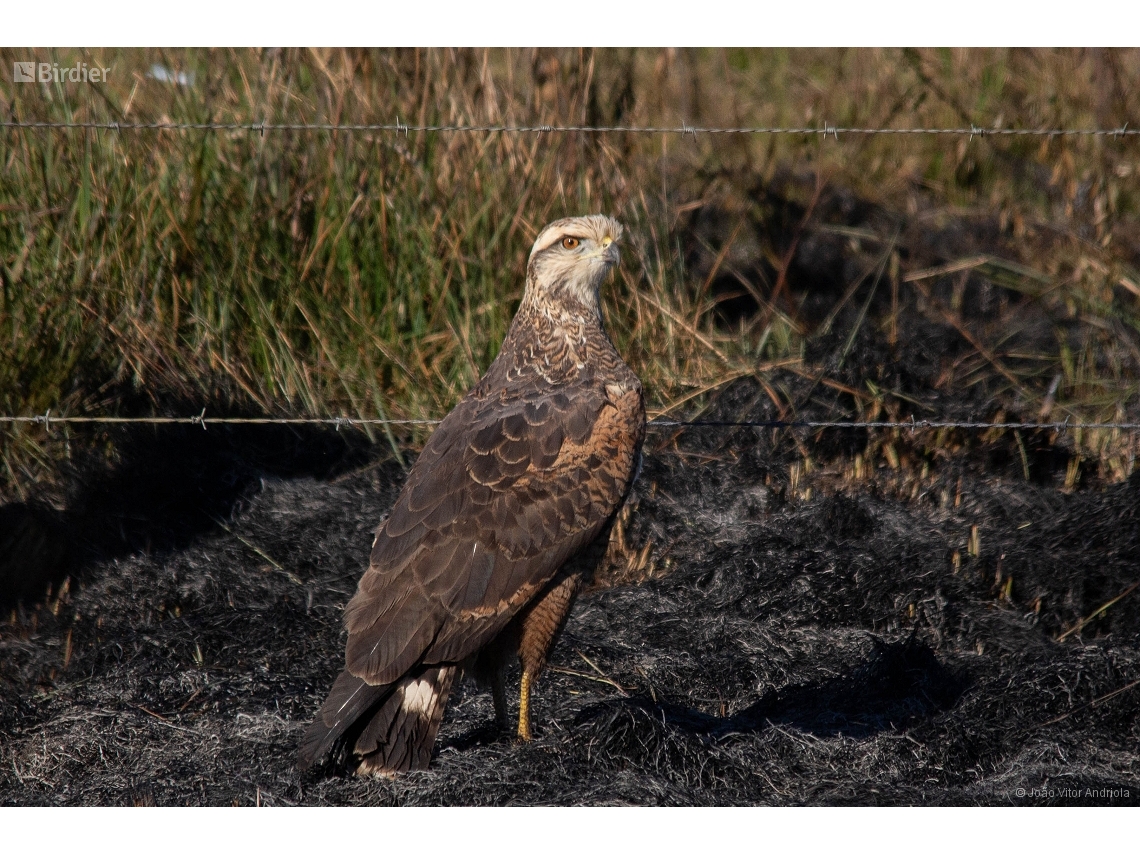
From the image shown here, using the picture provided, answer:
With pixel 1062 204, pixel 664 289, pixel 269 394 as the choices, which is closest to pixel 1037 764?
pixel 664 289

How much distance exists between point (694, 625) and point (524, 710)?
0.95m

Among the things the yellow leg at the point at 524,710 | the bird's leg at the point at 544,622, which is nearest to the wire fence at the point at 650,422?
the bird's leg at the point at 544,622

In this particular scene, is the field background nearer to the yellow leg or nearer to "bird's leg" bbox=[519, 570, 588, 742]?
the yellow leg

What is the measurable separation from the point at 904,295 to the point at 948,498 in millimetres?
2007

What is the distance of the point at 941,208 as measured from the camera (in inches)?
299

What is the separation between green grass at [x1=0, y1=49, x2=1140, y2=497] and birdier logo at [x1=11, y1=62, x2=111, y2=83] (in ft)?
0.15

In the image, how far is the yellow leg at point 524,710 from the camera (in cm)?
371

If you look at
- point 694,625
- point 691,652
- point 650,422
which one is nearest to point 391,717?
point 691,652

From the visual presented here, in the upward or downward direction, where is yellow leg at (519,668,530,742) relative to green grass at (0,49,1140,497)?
downward

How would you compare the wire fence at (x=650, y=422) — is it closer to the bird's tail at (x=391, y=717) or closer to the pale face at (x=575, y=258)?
the pale face at (x=575, y=258)

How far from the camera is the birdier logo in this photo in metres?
5.75

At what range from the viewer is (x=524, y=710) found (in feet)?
12.3

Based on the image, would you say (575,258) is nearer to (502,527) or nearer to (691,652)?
(502,527)

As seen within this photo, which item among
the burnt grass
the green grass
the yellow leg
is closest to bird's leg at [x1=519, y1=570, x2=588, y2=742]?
the yellow leg
